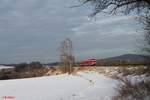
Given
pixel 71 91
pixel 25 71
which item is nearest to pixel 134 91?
pixel 71 91

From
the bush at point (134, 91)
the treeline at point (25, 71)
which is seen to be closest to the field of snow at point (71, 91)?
the bush at point (134, 91)

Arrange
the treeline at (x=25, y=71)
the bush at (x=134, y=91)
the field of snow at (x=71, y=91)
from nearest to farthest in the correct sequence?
the bush at (x=134, y=91) → the field of snow at (x=71, y=91) → the treeline at (x=25, y=71)

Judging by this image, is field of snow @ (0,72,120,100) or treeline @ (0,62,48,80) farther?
treeline @ (0,62,48,80)

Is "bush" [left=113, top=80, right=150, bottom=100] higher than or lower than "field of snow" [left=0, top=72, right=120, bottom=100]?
higher

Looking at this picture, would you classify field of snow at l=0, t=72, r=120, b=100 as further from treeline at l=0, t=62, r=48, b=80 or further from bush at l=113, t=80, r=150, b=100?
treeline at l=0, t=62, r=48, b=80

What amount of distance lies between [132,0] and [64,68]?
3002 inches

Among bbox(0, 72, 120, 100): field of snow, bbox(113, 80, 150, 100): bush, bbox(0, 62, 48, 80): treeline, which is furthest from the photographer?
bbox(0, 62, 48, 80): treeline

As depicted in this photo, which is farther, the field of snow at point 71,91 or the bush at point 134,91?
the field of snow at point 71,91

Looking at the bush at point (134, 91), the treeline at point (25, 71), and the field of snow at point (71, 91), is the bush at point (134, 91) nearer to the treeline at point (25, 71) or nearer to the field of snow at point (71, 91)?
the field of snow at point (71, 91)

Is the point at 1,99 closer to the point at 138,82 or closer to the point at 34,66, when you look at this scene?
the point at 138,82

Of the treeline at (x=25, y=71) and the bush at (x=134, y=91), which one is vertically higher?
the bush at (x=134, y=91)

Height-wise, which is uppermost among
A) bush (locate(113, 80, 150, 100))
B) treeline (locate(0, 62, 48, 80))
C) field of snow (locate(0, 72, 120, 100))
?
bush (locate(113, 80, 150, 100))

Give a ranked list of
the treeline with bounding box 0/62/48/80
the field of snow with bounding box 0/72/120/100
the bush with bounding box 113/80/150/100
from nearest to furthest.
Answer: the bush with bounding box 113/80/150/100 < the field of snow with bounding box 0/72/120/100 < the treeline with bounding box 0/62/48/80

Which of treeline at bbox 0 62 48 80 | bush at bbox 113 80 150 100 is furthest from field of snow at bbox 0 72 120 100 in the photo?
treeline at bbox 0 62 48 80
